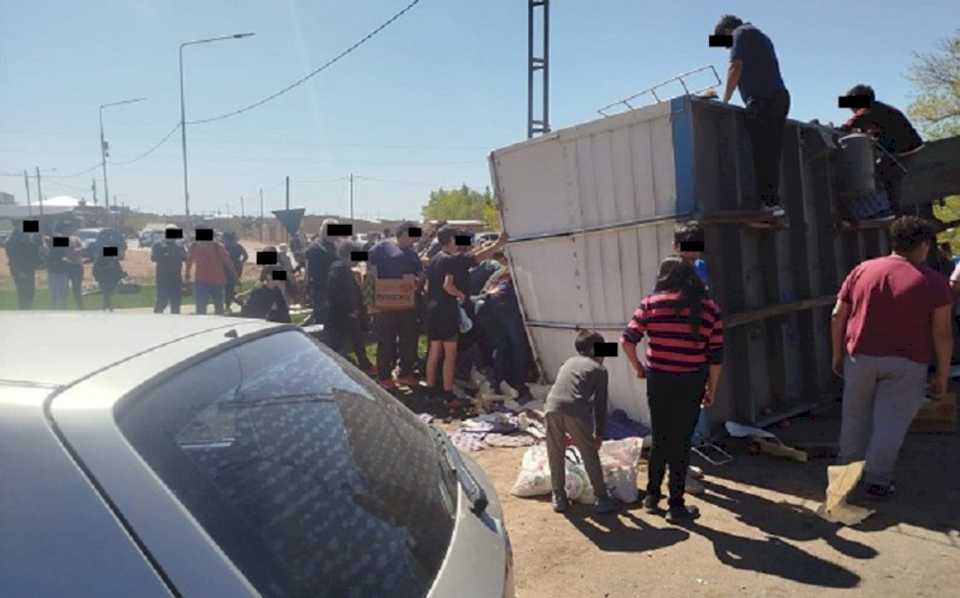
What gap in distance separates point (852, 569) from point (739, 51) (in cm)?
421

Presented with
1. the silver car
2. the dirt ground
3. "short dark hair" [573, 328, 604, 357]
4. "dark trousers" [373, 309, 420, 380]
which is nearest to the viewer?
the silver car

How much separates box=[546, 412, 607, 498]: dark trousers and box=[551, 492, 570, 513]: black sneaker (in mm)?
27

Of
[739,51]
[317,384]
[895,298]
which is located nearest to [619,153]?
[739,51]

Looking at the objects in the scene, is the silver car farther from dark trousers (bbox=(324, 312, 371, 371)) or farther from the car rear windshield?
dark trousers (bbox=(324, 312, 371, 371))

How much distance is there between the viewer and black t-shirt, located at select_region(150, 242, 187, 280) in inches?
450

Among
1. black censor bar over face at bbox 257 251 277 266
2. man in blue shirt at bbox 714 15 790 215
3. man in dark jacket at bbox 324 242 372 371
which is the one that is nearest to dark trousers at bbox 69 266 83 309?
black censor bar over face at bbox 257 251 277 266

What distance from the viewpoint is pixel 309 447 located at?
1.72 meters

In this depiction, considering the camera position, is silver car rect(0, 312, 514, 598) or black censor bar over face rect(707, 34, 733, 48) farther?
black censor bar over face rect(707, 34, 733, 48)

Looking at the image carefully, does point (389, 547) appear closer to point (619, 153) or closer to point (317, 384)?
point (317, 384)

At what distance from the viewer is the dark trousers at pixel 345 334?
833cm

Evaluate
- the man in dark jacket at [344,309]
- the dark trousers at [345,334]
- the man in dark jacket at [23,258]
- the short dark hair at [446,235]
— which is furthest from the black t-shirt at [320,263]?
the man in dark jacket at [23,258]

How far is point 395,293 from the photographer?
798 centimetres

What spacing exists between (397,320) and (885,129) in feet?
19.4

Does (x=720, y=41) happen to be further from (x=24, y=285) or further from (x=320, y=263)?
(x=24, y=285)
